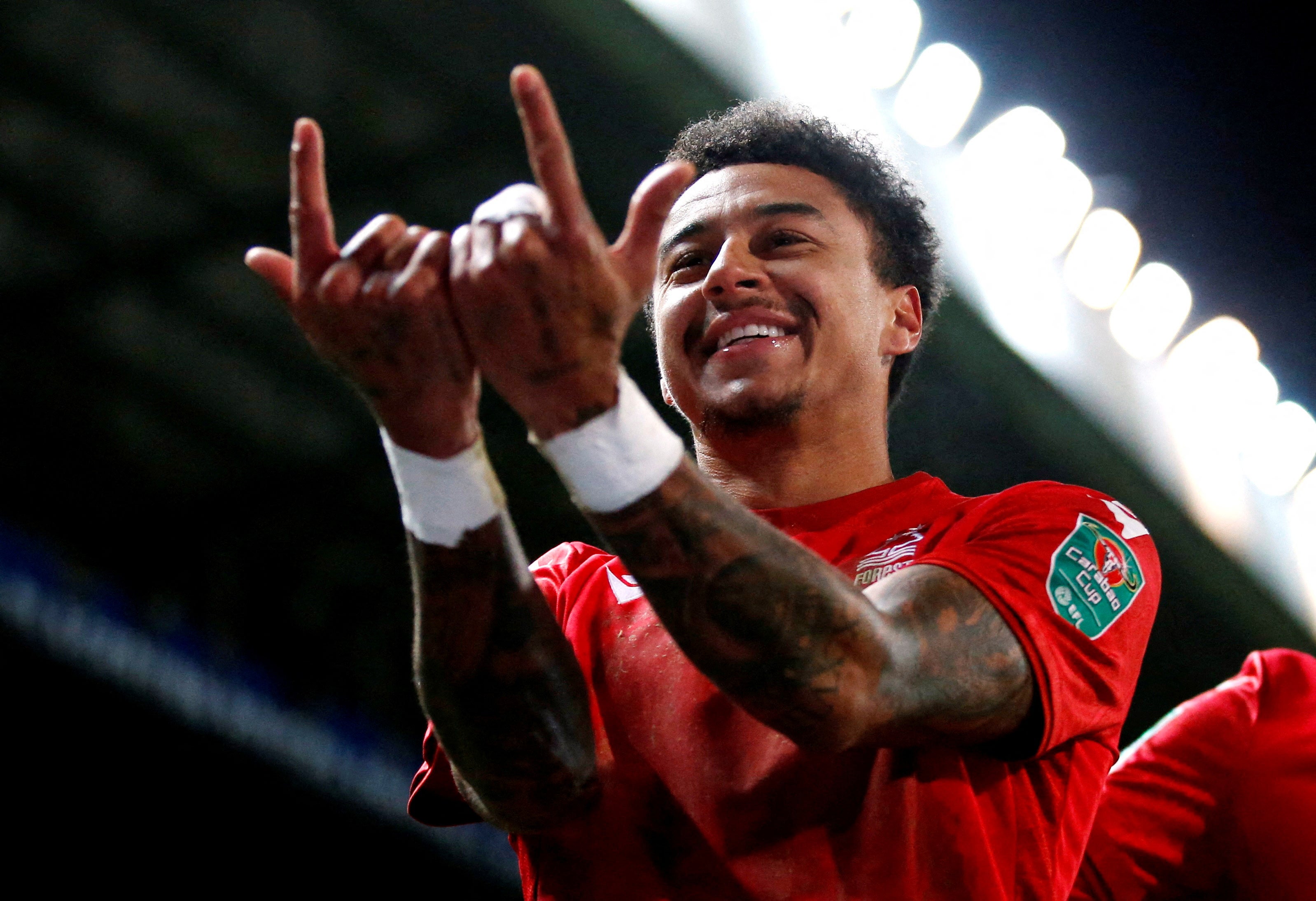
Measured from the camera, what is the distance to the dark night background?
2.52m

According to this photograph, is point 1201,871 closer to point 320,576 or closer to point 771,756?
point 771,756

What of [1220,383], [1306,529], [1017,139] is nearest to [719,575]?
[1017,139]

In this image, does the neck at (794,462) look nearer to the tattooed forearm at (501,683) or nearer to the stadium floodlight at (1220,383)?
the tattooed forearm at (501,683)

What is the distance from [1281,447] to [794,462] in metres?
2.30

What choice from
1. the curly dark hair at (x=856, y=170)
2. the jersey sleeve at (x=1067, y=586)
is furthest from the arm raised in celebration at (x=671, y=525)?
the curly dark hair at (x=856, y=170)

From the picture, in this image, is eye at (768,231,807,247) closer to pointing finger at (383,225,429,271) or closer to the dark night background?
pointing finger at (383,225,429,271)

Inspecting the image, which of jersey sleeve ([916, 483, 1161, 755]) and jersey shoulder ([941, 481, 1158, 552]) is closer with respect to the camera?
jersey sleeve ([916, 483, 1161, 755])

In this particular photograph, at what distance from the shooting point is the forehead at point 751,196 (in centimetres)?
132

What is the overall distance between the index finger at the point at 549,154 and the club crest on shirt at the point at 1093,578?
0.52m

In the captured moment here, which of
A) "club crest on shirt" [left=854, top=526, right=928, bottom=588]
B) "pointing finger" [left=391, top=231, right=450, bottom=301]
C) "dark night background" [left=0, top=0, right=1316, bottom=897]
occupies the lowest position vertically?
"dark night background" [left=0, top=0, right=1316, bottom=897]

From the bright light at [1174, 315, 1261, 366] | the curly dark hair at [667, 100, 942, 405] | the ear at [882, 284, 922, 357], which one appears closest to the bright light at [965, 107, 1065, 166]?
the bright light at [1174, 315, 1261, 366]

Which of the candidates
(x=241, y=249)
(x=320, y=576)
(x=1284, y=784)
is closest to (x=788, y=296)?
(x=1284, y=784)

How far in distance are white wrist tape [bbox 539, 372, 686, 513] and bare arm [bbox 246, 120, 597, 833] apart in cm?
8

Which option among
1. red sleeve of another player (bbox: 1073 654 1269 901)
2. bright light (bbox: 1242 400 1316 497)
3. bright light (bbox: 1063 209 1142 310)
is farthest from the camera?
bright light (bbox: 1242 400 1316 497)
